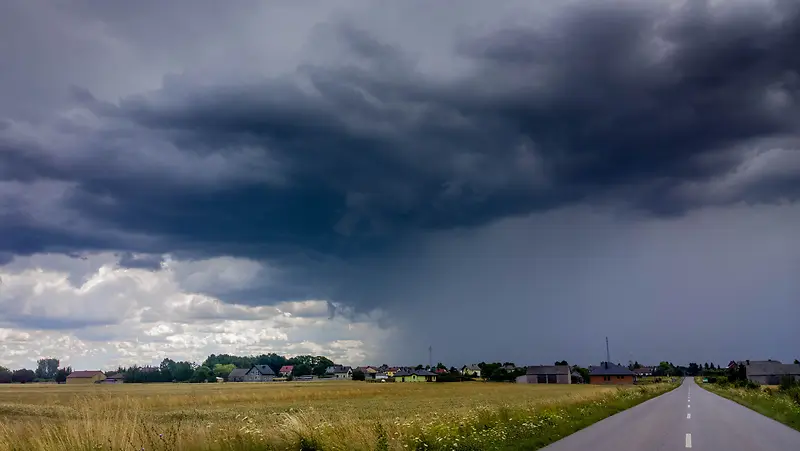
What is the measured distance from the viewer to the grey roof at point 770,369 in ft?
494

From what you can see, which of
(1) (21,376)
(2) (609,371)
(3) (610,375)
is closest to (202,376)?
(1) (21,376)

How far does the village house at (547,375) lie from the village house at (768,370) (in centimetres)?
4558

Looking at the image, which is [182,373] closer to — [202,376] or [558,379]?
[202,376]

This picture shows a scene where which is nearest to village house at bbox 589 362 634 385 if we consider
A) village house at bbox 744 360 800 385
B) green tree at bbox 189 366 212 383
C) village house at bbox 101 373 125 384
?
village house at bbox 744 360 800 385

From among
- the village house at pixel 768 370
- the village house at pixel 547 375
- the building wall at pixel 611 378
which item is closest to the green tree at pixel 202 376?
the village house at pixel 547 375

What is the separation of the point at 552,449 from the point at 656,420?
45.2 ft

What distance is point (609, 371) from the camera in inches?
6732

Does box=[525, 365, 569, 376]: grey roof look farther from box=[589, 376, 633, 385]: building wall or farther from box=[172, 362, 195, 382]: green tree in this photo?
box=[172, 362, 195, 382]: green tree

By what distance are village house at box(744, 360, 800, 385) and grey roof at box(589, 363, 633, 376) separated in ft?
99.5

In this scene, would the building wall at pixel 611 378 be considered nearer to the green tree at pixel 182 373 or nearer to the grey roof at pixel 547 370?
the grey roof at pixel 547 370

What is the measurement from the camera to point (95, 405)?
12492mm

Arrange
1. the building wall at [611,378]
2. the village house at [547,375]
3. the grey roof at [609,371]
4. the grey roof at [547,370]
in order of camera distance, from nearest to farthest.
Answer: the village house at [547,375] < the grey roof at [547,370] < the building wall at [611,378] < the grey roof at [609,371]

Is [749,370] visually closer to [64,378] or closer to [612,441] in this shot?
[612,441]

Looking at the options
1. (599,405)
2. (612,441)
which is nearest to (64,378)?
(599,405)
